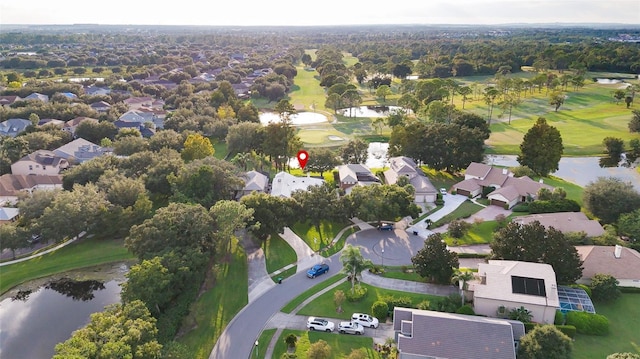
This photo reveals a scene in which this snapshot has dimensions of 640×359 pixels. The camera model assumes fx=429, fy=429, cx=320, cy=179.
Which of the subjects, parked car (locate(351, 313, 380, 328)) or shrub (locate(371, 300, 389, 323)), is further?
shrub (locate(371, 300, 389, 323))

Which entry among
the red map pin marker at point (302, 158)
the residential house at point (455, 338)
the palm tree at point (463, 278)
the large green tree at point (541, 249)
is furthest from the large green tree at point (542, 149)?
the residential house at point (455, 338)

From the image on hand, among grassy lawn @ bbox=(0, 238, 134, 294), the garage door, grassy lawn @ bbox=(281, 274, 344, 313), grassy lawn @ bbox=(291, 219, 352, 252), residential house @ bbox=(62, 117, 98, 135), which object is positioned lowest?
grassy lawn @ bbox=(0, 238, 134, 294)

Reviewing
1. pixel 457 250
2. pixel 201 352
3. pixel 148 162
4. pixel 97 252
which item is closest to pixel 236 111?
pixel 148 162

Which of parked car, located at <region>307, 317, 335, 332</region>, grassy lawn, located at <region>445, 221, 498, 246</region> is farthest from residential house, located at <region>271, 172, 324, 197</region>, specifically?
parked car, located at <region>307, 317, 335, 332</region>

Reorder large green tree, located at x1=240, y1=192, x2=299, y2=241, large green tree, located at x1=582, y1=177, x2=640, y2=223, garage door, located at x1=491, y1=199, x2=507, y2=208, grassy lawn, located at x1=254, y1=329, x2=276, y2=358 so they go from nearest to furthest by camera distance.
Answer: grassy lawn, located at x1=254, y1=329, x2=276, y2=358
large green tree, located at x1=240, y1=192, x2=299, y2=241
large green tree, located at x1=582, y1=177, x2=640, y2=223
garage door, located at x1=491, y1=199, x2=507, y2=208

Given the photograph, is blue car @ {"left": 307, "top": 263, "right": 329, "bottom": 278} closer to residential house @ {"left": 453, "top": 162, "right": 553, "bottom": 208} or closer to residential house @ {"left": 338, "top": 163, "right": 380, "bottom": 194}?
residential house @ {"left": 338, "top": 163, "right": 380, "bottom": 194}

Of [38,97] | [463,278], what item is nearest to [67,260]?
[463,278]
